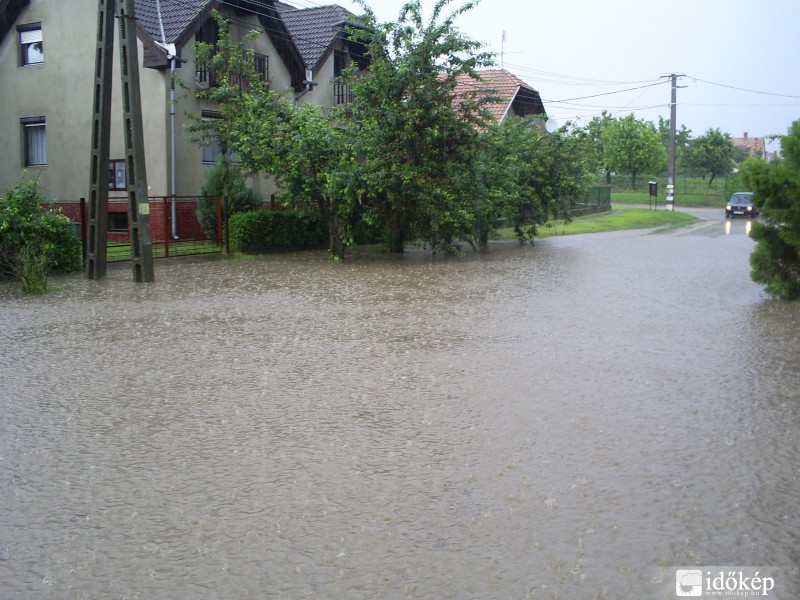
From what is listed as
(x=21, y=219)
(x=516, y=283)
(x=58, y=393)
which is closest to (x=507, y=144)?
(x=516, y=283)

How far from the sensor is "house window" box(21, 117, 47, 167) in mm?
28594

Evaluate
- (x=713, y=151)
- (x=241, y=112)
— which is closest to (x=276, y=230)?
(x=241, y=112)

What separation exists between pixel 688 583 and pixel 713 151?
84167mm

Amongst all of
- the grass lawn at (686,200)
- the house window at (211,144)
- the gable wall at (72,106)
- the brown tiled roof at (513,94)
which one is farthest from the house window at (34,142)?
→ the grass lawn at (686,200)

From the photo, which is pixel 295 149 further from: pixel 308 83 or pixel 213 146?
pixel 308 83

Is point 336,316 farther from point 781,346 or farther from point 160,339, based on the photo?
point 781,346

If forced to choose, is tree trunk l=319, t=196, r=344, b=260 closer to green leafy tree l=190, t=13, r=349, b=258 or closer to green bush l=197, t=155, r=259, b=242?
green leafy tree l=190, t=13, r=349, b=258

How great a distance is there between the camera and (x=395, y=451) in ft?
19.7

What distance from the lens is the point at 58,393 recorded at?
25.6 ft

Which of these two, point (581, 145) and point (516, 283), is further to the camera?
point (581, 145)

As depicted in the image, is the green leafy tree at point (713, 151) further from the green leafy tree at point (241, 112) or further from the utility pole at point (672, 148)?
the green leafy tree at point (241, 112)

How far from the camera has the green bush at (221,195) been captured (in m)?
23.8

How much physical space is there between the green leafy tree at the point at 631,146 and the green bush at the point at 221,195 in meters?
60.5

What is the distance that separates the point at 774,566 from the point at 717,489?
1038 millimetres
